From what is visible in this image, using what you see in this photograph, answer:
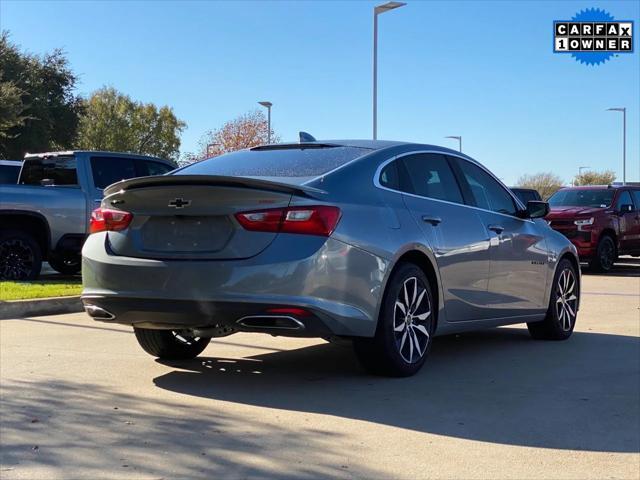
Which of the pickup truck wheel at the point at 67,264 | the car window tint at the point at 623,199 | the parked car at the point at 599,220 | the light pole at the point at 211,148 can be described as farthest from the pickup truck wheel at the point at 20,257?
the light pole at the point at 211,148

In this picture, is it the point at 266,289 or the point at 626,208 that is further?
the point at 626,208

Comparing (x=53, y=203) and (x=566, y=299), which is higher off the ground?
(x=53, y=203)

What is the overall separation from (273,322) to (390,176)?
1.53 m

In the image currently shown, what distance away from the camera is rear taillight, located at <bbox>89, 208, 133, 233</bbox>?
5336 mm

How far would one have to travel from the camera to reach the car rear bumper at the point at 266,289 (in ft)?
15.9

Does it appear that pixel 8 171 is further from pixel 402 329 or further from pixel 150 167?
pixel 402 329

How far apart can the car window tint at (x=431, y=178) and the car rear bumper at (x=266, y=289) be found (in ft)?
3.43

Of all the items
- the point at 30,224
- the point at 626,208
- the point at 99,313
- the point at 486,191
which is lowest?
the point at 99,313

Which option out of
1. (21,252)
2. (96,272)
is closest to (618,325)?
(96,272)

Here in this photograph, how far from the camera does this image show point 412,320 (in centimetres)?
561

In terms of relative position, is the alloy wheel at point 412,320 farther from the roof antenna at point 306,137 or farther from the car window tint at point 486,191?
the roof antenna at point 306,137

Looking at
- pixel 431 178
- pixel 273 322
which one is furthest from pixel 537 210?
pixel 273 322

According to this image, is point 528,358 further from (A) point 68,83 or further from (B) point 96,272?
(A) point 68,83

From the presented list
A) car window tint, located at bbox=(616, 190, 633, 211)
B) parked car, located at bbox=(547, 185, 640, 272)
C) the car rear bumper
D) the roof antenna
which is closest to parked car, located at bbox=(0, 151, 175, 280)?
the roof antenna
